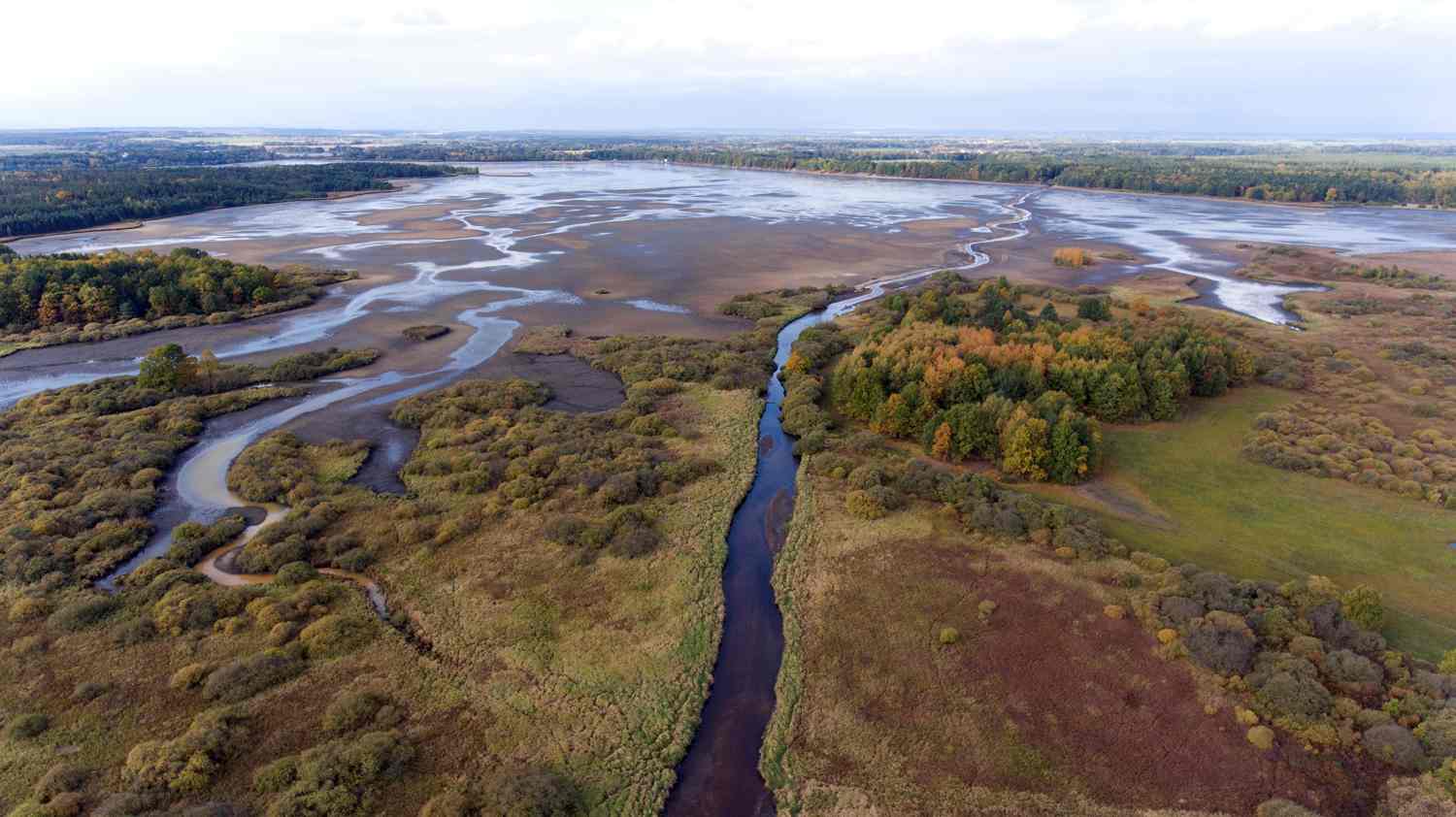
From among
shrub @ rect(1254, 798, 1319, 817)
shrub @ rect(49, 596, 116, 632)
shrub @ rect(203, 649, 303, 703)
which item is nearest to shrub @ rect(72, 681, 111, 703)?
shrub @ rect(203, 649, 303, 703)

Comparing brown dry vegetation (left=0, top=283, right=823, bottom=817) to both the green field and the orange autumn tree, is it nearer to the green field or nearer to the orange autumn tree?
the orange autumn tree

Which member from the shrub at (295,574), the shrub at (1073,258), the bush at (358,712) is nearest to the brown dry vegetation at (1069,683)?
the bush at (358,712)

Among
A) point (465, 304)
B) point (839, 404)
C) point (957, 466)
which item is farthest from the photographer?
point (465, 304)

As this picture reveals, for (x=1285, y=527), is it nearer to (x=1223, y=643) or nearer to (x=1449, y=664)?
(x=1449, y=664)

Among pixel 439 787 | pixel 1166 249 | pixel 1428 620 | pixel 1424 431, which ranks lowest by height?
pixel 439 787

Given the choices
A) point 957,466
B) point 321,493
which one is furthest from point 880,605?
point 321,493

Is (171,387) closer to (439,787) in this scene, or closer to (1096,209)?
(439,787)

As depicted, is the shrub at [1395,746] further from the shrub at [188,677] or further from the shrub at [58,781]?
the shrub at [58,781]
